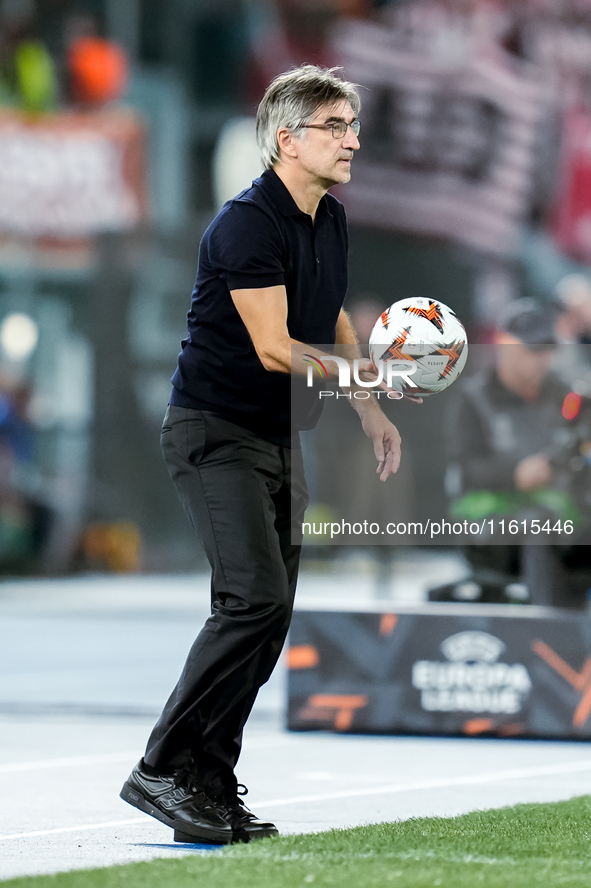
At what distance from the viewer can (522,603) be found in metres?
7.50

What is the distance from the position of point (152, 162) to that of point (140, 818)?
12.4 meters

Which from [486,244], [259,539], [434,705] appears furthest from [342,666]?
[486,244]

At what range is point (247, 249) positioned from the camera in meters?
4.24

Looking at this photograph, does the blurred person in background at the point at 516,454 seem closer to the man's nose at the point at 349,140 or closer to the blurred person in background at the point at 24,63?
the man's nose at the point at 349,140

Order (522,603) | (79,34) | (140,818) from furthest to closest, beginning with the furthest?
(79,34) → (522,603) → (140,818)

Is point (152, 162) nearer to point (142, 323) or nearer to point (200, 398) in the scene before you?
point (142, 323)

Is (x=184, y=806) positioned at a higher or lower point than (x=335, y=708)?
higher

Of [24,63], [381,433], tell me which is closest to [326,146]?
[381,433]

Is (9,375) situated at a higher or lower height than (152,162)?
lower

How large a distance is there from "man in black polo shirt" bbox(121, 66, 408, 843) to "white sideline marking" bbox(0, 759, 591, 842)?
0.41 meters

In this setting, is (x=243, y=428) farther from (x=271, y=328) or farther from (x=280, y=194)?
(x=280, y=194)

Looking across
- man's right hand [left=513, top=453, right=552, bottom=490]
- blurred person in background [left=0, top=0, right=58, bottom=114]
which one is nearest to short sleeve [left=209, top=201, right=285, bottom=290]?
man's right hand [left=513, top=453, right=552, bottom=490]

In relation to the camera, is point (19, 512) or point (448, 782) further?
point (19, 512)

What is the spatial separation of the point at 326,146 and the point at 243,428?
832 mm
